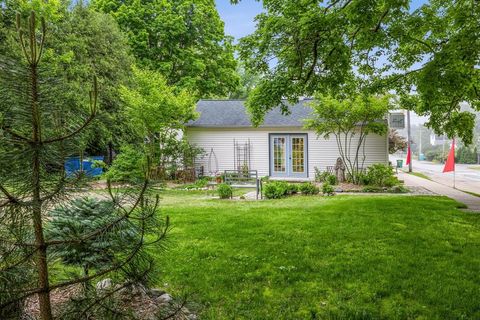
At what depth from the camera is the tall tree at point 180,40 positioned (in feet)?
73.4

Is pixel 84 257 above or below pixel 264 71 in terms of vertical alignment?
below

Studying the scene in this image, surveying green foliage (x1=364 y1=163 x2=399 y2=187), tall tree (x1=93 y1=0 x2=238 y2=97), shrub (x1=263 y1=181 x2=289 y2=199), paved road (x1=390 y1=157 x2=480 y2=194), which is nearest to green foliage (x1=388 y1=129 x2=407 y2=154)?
paved road (x1=390 y1=157 x2=480 y2=194)

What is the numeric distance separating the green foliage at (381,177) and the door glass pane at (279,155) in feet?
15.1

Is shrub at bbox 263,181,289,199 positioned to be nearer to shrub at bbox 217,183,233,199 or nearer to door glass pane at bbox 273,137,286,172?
shrub at bbox 217,183,233,199

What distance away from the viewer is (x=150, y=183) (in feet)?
5.60

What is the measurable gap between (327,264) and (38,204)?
3.74 metres

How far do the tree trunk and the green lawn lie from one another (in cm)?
69

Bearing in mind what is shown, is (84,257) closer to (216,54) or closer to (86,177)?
(86,177)

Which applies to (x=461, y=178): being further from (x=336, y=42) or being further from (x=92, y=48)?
(x=92, y=48)

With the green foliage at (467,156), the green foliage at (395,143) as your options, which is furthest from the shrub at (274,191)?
the green foliage at (467,156)

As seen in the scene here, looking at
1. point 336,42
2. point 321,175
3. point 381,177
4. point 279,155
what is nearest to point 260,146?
point 279,155

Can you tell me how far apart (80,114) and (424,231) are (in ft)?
20.3

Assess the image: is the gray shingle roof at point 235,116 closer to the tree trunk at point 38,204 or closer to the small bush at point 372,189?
the small bush at point 372,189

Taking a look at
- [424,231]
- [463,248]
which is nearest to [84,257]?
[463,248]
